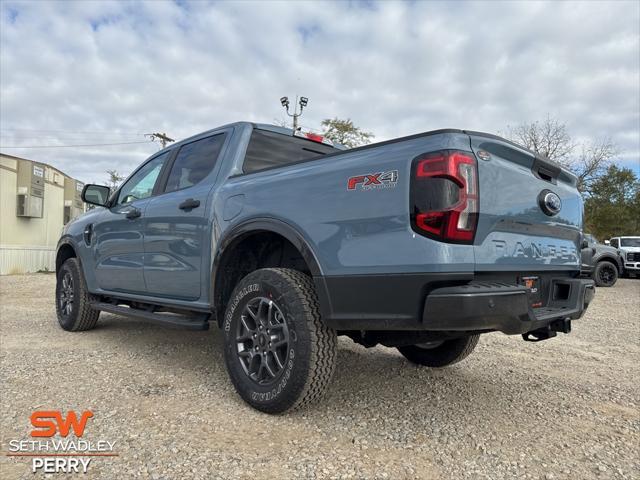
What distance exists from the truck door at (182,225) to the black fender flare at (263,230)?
0.17m

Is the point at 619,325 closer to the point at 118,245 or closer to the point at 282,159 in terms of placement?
the point at 282,159

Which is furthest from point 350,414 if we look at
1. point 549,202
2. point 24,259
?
point 24,259

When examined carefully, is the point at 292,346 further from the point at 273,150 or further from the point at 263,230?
the point at 273,150

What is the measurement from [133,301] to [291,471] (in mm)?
2790

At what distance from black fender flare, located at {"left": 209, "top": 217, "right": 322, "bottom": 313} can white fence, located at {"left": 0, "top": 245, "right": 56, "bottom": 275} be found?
1345cm

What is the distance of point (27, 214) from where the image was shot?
15.7 metres

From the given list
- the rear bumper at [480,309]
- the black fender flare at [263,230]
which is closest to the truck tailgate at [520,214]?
the rear bumper at [480,309]

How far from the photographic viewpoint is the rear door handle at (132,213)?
4117 mm

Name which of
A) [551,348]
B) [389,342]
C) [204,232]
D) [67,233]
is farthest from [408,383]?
[67,233]

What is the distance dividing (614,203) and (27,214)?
32946 millimetres

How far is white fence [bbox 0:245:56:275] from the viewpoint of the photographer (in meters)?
15.1

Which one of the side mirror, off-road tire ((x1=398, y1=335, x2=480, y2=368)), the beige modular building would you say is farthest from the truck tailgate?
the beige modular building

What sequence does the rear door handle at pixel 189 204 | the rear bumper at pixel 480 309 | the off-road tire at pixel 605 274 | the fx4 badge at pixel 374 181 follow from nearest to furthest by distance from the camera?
the rear bumper at pixel 480 309
the fx4 badge at pixel 374 181
the rear door handle at pixel 189 204
the off-road tire at pixel 605 274

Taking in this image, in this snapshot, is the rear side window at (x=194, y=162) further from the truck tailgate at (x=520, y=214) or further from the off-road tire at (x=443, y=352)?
the off-road tire at (x=443, y=352)
